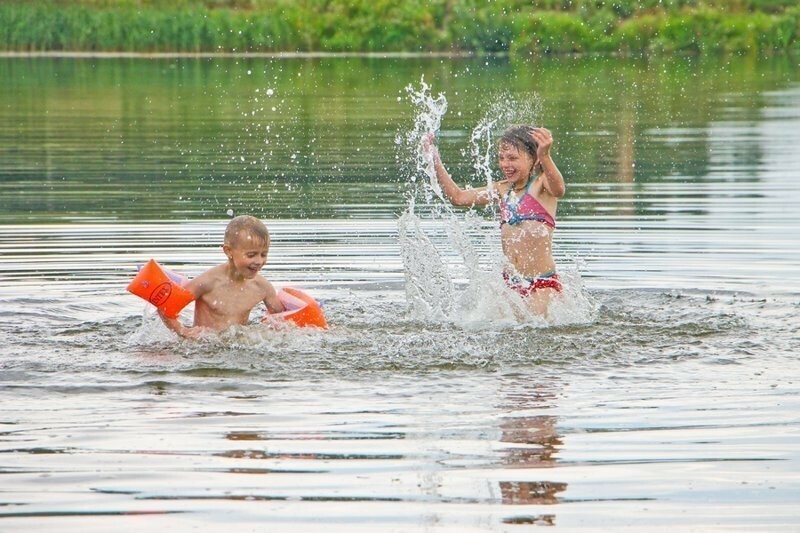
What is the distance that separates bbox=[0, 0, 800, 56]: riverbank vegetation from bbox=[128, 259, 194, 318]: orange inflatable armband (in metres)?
38.5

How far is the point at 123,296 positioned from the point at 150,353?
238 centimetres

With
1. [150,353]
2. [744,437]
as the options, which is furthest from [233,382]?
[744,437]

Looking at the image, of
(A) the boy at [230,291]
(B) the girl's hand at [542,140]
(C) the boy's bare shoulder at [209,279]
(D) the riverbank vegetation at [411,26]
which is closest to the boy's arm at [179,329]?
(A) the boy at [230,291]

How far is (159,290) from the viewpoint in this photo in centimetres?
907

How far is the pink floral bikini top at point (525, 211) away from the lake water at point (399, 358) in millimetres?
330

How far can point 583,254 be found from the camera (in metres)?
12.9

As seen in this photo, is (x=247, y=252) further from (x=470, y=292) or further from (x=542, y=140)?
(x=542, y=140)

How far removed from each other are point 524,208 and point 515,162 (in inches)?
14.4

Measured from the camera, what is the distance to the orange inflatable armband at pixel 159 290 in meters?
9.02

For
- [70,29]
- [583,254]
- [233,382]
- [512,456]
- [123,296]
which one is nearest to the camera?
[512,456]

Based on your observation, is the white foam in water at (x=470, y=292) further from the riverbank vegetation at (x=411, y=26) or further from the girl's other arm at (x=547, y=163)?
the riverbank vegetation at (x=411, y=26)

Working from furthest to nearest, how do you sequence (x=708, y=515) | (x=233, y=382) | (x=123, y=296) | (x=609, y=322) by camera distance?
(x=123, y=296)
(x=609, y=322)
(x=233, y=382)
(x=708, y=515)

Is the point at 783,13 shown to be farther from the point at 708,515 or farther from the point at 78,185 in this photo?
the point at 708,515

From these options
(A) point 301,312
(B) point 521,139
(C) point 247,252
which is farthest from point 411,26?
(C) point 247,252
